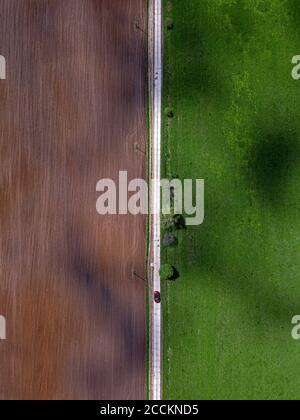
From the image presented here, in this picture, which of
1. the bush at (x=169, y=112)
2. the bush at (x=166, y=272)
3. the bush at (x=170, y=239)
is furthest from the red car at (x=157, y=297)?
the bush at (x=169, y=112)

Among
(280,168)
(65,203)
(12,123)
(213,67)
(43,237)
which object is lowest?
(43,237)

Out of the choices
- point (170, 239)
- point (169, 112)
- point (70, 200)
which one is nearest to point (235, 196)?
point (170, 239)

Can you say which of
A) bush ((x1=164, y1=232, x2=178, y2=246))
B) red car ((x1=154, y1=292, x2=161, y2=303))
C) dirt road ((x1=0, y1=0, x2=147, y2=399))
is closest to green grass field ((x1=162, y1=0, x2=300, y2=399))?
bush ((x1=164, y1=232, x2=178, y2=246))

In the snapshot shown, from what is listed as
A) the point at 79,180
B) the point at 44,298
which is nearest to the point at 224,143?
the point at 79,180

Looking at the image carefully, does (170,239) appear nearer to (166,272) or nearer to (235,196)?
(166,272)

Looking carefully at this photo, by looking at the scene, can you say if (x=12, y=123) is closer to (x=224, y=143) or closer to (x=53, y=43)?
(x=53, y=43)

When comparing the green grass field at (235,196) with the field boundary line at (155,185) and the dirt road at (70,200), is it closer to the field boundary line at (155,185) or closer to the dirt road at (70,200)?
the field boundary line at (155,185)

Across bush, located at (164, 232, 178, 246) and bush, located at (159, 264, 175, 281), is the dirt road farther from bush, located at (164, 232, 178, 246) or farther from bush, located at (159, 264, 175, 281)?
bush, located at (164, 232, 178, 246)
